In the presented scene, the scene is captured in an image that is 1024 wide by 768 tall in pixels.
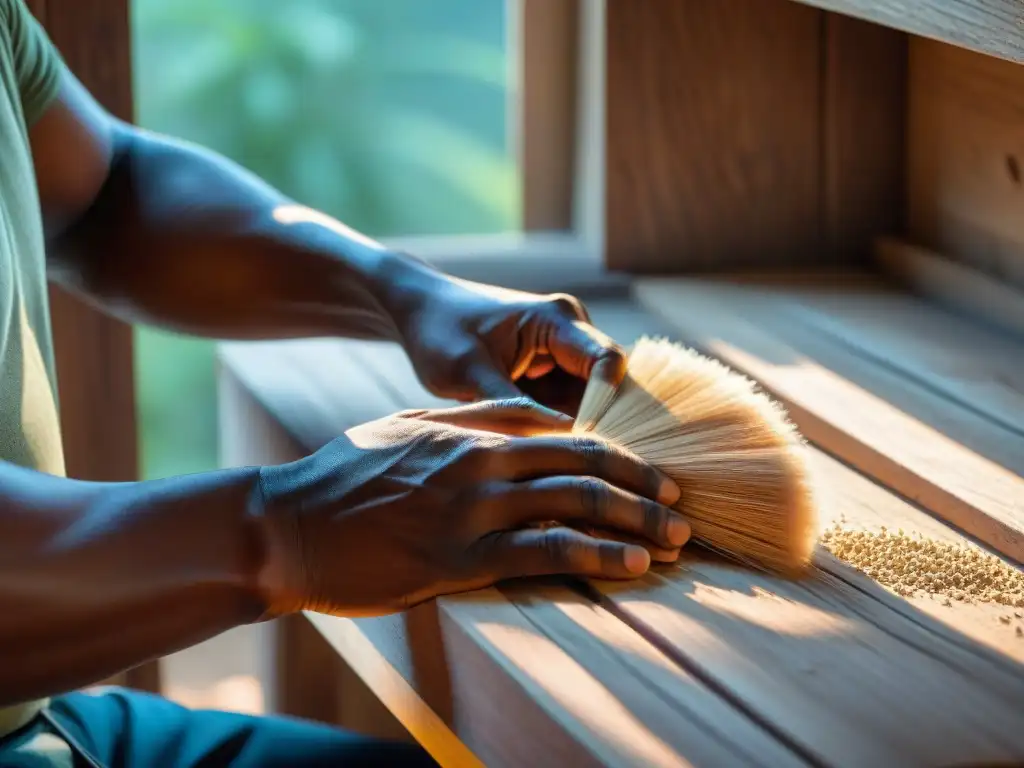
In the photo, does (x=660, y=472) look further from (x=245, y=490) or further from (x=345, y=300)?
(x=345, y=300)

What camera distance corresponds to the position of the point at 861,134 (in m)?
2.09

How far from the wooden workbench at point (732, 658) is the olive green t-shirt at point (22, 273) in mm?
264

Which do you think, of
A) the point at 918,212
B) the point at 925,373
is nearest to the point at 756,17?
the point at 918,212

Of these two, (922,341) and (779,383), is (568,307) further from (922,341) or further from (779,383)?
(922,341)

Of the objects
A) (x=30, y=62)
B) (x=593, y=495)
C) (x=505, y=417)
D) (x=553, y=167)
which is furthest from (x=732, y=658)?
(x=553, y=167)

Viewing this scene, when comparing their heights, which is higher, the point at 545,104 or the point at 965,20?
the point at 965,20

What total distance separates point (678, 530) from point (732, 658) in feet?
0.54

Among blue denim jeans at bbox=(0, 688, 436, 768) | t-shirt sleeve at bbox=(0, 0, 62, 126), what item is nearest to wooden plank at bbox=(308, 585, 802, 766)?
blue denim jeans at bbox=(0, 688, 436, 768)

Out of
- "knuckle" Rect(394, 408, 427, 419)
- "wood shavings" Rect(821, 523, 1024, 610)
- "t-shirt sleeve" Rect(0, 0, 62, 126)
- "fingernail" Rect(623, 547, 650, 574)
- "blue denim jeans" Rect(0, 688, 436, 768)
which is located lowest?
"blue denim jeans" Rect(0, 688, 436, 768)

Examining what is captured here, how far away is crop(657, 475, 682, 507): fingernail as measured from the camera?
1139 millimetres

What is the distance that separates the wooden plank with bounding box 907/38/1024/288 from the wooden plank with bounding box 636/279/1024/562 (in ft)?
0.96

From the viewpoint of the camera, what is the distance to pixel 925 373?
1.60 m

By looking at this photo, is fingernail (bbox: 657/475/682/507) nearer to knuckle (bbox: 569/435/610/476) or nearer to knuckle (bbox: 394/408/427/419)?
knuckle (bbox: 569/435/610/476)

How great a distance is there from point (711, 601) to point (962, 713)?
0.74 feet
